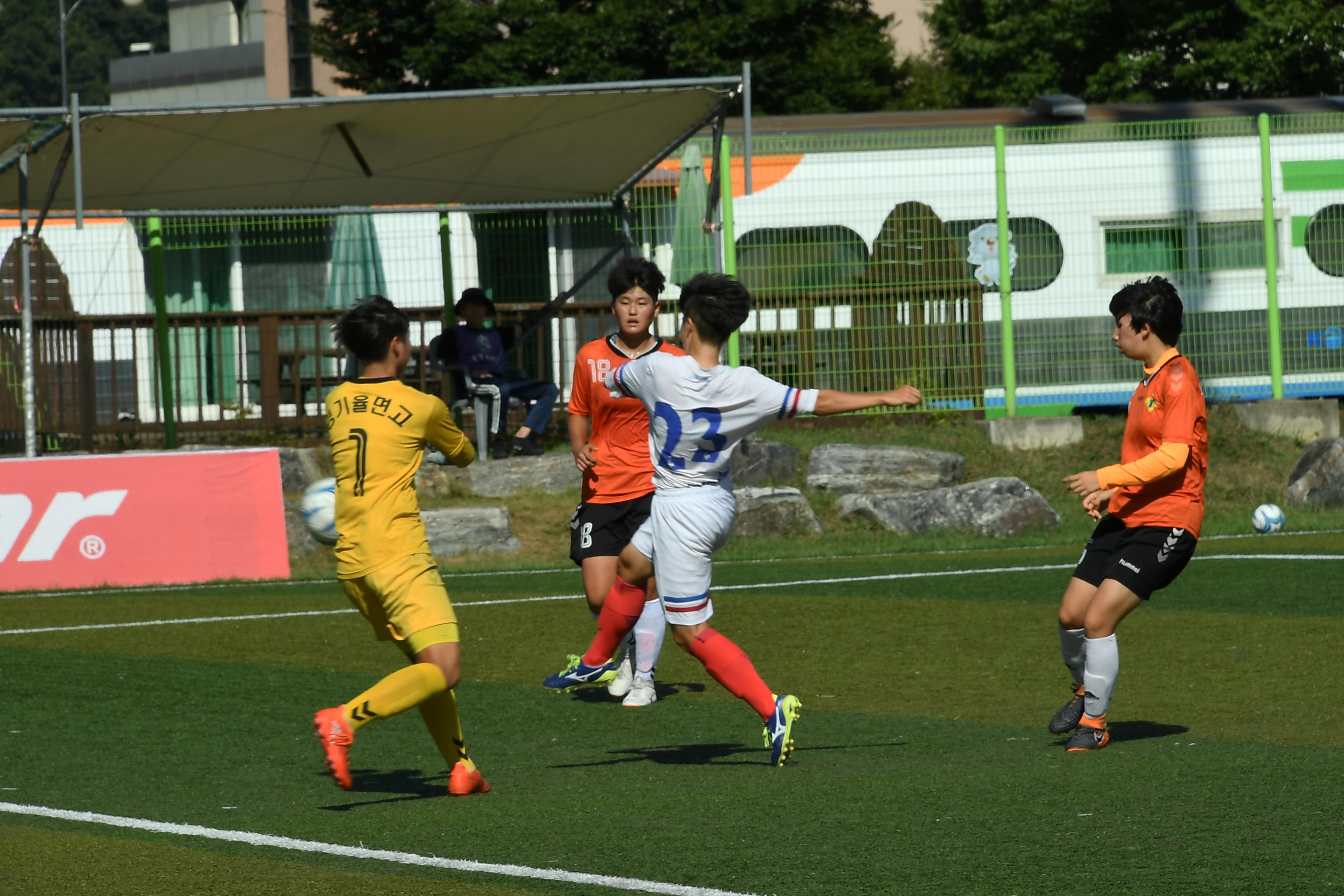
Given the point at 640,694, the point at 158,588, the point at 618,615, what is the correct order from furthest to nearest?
the point at 158,588, the point at 640,694, the point at 618,615

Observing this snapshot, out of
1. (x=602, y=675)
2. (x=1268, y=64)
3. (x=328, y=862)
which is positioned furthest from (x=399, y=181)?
(x=1268, y=64)

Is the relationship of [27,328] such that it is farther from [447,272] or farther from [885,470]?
[885,470]

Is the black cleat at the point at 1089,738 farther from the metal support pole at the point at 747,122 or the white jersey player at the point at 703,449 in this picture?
the metal support pole at the point at 747,122

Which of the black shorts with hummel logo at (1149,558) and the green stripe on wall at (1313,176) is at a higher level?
the green stripe on wall at (1313,176)

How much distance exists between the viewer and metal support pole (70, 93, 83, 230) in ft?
45.3

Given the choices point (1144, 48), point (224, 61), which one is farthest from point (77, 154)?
point (224, 61)

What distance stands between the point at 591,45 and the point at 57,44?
273 feet

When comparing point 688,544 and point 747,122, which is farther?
point 747,122

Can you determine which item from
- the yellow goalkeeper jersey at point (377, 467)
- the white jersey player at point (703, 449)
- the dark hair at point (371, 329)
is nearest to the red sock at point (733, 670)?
the white jersey player at point (703, 449)

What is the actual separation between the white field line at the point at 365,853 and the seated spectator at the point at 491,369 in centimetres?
1061

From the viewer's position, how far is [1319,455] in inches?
632

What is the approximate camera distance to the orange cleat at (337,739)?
5.45 metres

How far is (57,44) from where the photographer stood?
10606 cm

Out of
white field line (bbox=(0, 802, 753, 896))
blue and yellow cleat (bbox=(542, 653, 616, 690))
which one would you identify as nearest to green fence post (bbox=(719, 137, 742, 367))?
blue and yellow cleat (bbox=(542, 653, 616, 690))
